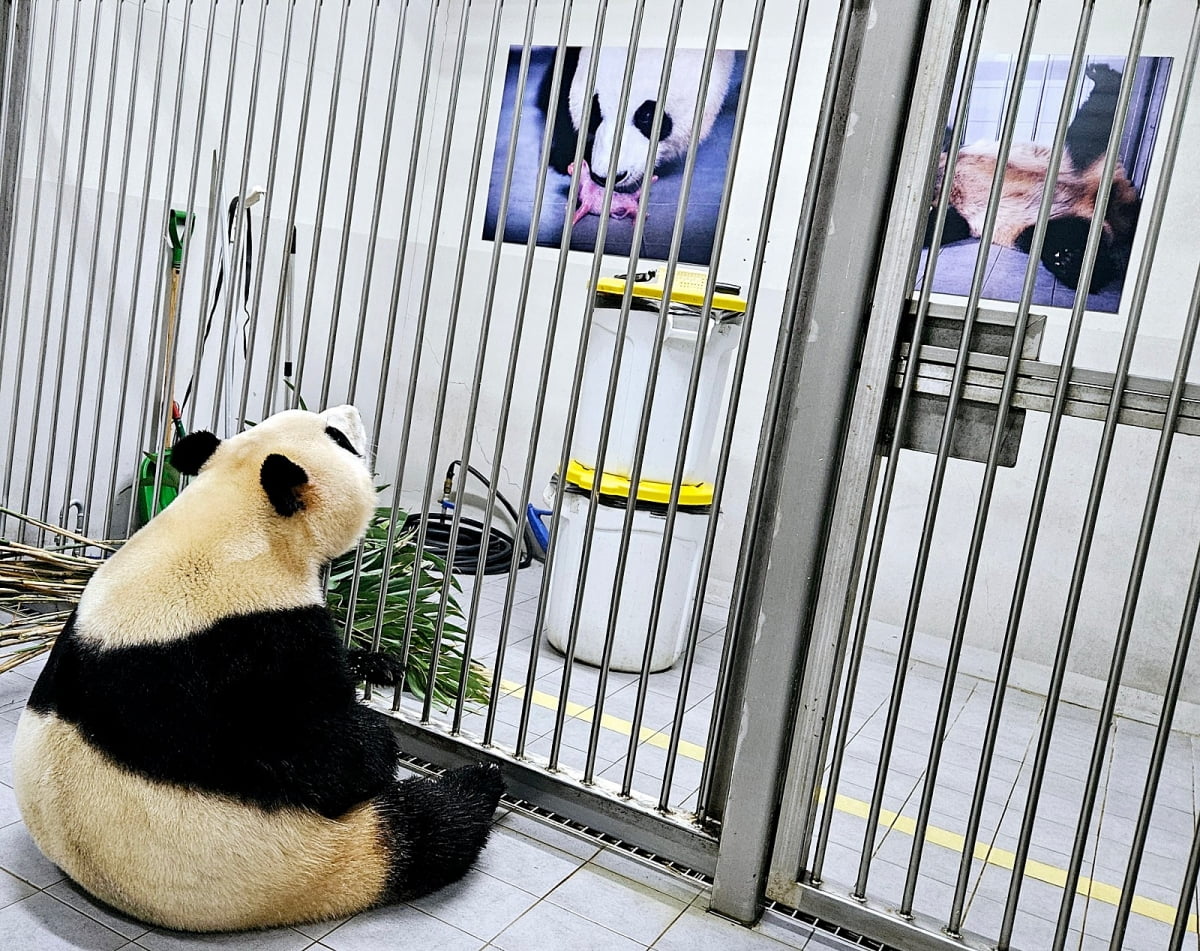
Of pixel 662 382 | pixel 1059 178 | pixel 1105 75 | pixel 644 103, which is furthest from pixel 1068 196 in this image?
pixel 644 103

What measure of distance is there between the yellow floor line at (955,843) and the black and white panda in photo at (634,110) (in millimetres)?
2839

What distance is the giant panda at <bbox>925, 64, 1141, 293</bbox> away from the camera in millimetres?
4273

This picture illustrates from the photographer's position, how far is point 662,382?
3.78 metres

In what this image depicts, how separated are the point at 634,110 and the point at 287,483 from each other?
4055 mm

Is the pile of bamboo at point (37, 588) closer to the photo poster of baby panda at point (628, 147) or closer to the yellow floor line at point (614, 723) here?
the yellow floor line at point (614, 723)

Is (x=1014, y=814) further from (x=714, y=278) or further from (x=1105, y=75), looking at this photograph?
(x=1105, y=75)

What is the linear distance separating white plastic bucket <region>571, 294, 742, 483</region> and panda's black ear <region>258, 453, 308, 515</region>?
187 centimetres

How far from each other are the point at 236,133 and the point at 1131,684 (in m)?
4.71

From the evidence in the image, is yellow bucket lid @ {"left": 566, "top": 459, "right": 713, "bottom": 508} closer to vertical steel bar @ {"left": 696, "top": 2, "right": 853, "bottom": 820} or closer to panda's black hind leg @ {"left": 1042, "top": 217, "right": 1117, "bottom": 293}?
vertical steel bar @ {"left": 696, "top": 2, "right": 853, "bottom": 820}

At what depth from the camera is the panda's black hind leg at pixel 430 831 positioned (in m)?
2.11

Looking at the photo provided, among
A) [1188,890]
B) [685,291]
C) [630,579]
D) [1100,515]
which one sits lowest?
[630,579]

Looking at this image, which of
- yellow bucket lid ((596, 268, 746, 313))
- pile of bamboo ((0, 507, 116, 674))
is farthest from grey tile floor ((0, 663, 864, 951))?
yellow bucket lid ((596, 268, 746, 313))

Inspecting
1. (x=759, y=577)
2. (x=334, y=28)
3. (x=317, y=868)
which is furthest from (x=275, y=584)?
(x=334, y=28)

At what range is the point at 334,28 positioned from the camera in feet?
17.6
